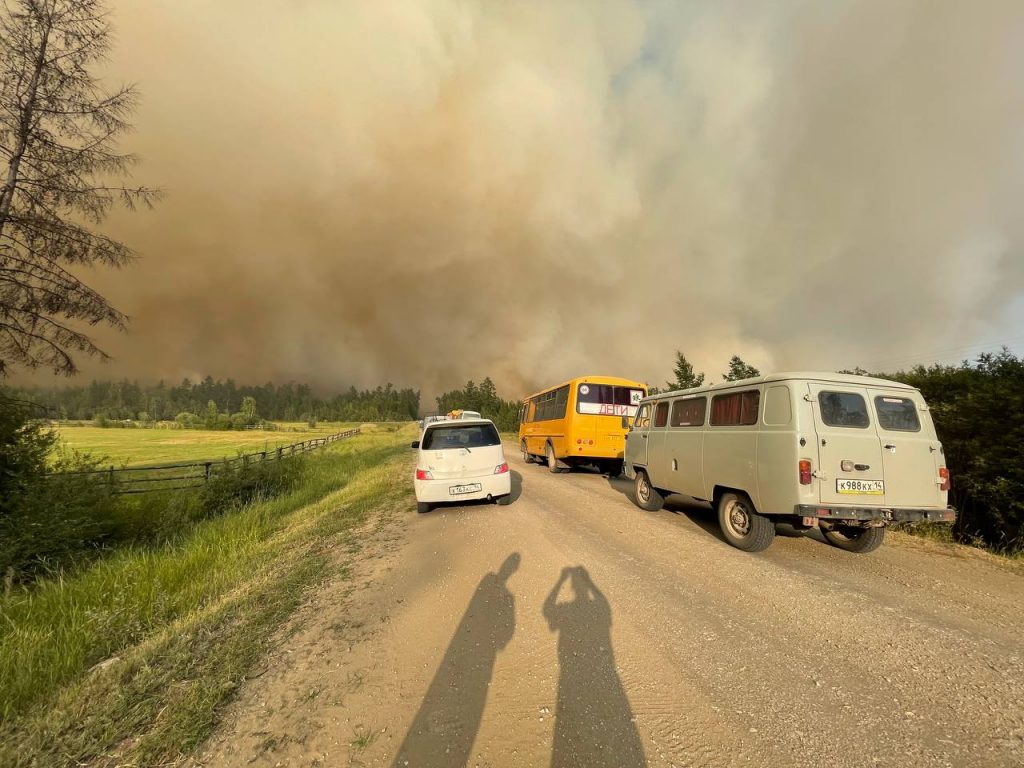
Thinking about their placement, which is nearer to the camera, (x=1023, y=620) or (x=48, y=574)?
(x=1023, y=620)

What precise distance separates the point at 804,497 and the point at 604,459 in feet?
29.3

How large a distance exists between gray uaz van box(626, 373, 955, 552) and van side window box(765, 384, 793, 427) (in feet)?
0.04

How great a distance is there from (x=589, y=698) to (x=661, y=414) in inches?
258

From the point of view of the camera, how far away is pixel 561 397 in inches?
603

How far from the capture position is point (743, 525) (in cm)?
629

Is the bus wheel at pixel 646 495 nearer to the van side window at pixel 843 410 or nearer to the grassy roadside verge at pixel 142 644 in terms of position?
the van side window at pixel 843 410

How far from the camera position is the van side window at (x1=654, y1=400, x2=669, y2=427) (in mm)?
8516

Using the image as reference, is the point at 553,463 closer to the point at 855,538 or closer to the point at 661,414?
the point at 661,414

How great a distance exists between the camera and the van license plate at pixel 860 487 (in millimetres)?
5250

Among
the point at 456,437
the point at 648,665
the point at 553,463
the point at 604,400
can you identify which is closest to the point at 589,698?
the point at 648,665

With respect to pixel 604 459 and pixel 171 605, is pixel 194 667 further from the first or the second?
pixel 604 459

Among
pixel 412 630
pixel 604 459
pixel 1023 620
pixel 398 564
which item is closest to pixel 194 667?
pixel 412 630

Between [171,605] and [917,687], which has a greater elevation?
[917,687]

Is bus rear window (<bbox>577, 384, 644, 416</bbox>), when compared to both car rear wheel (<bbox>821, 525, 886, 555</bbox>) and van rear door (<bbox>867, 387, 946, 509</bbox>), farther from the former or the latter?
van rear door (<bbox>867, 387, 946, 509</bbox>)
